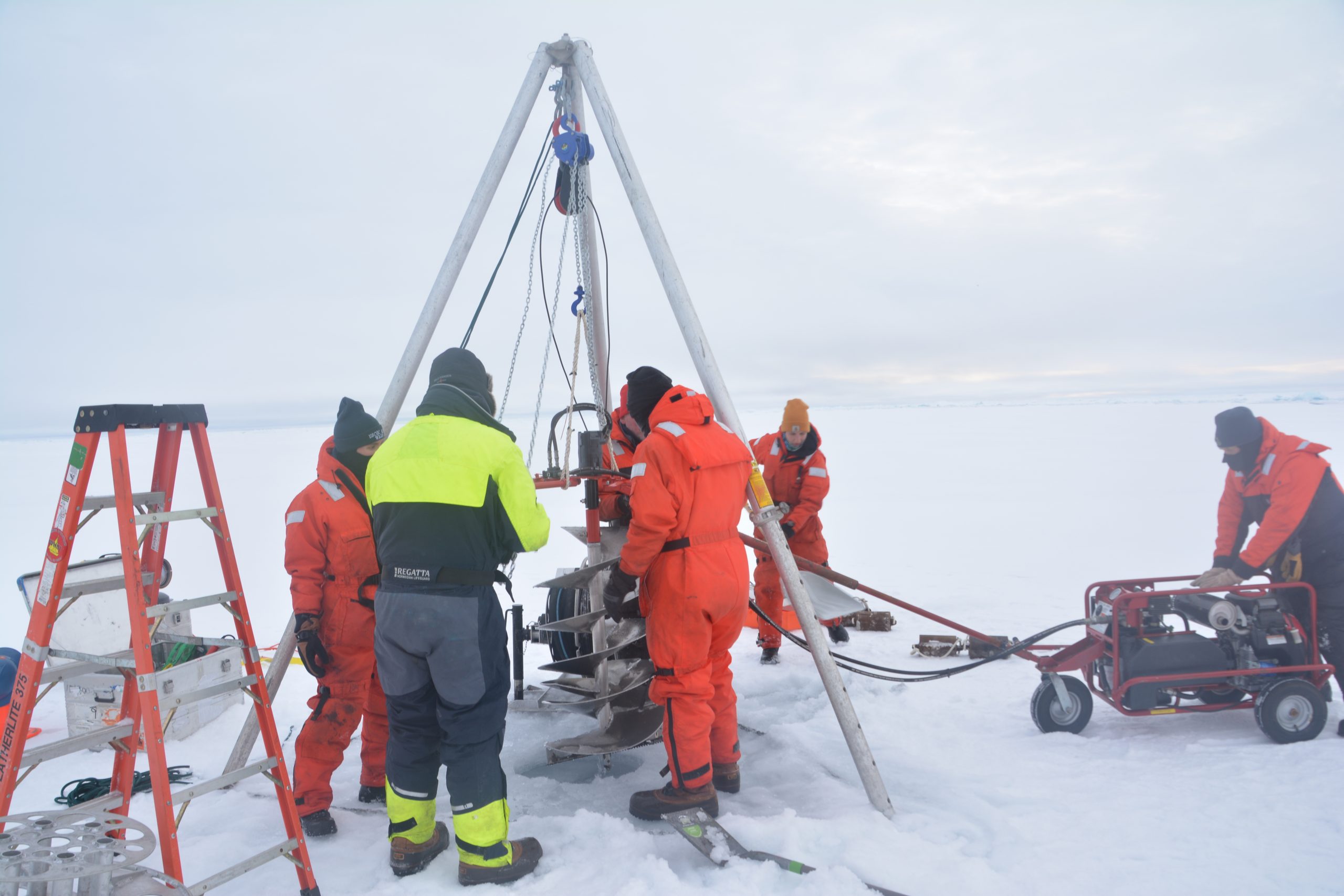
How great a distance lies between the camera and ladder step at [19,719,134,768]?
235cm

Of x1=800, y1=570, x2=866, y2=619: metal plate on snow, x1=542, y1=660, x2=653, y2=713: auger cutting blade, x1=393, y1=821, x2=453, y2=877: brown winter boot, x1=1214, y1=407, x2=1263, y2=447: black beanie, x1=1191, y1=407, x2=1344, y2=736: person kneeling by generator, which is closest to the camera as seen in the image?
x1=393, y1=821, x2=453, y2=877: brown winter boot

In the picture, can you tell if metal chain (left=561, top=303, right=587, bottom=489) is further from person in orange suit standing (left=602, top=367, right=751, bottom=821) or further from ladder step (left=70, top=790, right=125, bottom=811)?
ladder step (left=70, top=790, right=125, bottom=811)

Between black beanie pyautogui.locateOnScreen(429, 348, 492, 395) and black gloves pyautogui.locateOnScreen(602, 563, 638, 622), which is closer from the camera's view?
black beanie pyautogui.locateOnScreen(429, 348, 492, 395)

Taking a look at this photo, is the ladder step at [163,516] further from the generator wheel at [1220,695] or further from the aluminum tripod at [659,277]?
the generator wheel at [1220,695]

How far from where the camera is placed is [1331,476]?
419 centimetres

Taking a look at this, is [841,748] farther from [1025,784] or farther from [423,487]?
[423,487]

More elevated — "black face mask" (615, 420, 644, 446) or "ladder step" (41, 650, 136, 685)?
"black face mask" (615, 420, 644, 446)

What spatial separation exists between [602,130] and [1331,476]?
4.63 metres

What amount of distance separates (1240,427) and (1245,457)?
23 centimetres

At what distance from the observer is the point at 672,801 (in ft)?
10.9

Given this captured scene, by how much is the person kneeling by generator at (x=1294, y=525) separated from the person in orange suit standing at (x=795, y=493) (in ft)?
8.87

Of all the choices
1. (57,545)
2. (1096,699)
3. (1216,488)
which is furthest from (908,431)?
(57,545)

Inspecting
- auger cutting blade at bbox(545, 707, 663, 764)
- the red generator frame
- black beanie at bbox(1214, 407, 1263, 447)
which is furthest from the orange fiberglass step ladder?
black beanie at bbox(1214, 407, 1263, 447)

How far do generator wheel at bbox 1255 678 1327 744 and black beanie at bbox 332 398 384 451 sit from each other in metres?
4.98
